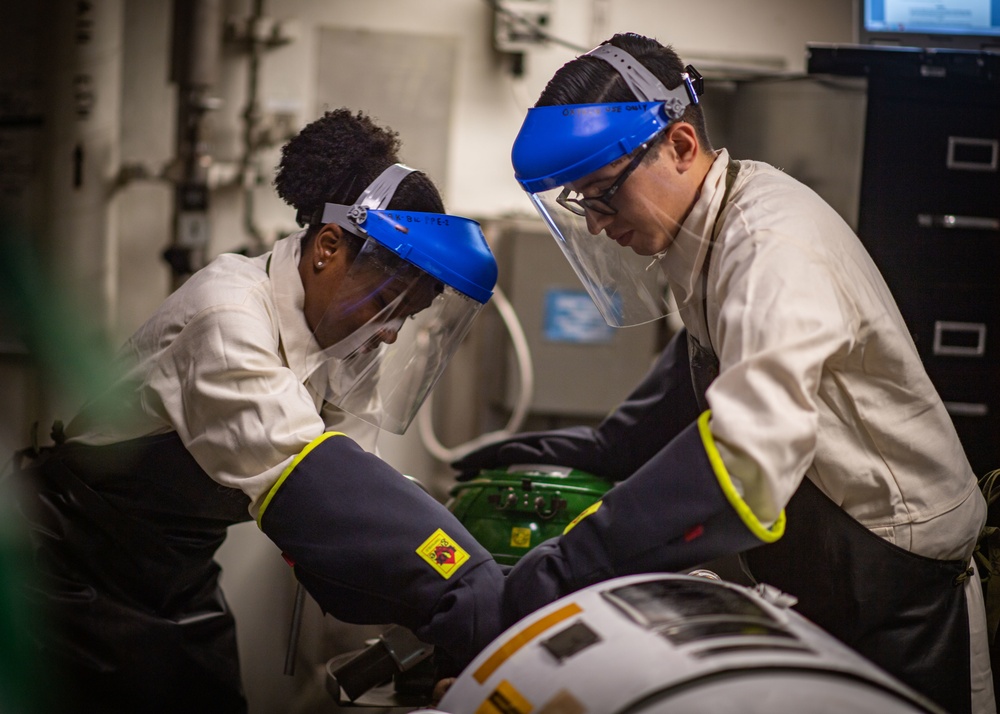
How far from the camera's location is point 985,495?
1407mm

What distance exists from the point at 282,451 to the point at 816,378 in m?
0.65

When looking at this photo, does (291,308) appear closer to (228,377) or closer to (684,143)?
(228,377)

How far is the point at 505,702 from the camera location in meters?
0.90

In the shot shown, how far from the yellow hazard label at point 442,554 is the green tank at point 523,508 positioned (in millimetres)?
347

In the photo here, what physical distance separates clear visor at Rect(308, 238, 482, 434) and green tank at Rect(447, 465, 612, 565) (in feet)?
0.62

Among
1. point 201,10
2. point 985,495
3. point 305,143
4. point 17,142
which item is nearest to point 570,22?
point 201,10

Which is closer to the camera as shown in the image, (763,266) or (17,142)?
(763,266)

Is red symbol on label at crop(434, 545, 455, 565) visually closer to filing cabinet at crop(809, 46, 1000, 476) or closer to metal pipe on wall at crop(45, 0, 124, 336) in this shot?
filing cabinet at crop(809, 46, 1000, 476)

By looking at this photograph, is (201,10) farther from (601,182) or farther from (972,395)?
(972,395)

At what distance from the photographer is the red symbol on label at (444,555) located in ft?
3.91

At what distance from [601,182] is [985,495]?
752 millimetres

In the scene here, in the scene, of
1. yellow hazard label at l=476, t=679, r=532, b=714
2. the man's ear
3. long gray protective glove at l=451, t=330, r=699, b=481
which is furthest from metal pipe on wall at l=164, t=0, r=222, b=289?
yellow hazard label at l=476, t=679, r=532, b=714

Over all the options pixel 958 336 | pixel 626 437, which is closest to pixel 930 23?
pixel 958 336

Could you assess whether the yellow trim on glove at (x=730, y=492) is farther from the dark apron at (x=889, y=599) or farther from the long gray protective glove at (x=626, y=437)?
the long gray protective glove at (x=626, y=437)
